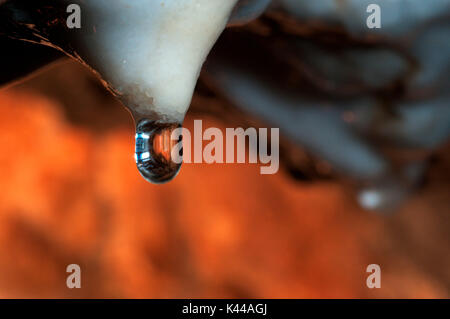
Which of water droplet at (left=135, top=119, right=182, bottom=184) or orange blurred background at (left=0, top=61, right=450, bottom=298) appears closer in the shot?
water droplet at (left=135, top=119, right=182, bottom=184)

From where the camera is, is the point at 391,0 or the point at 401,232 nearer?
the point at 391,0

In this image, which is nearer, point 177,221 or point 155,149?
point 155,149

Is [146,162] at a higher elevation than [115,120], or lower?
lower
